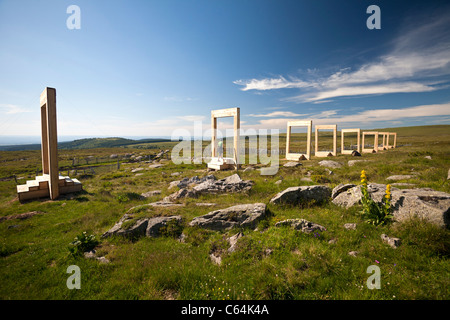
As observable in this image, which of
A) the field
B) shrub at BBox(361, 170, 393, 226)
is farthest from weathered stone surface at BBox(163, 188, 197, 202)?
shrub at BBox(361, 170, 393, 226)

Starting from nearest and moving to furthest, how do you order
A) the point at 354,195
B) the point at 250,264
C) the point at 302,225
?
the point at 250,264, the point at 302,225, the point at 354,195

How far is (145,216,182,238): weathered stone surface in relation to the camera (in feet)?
18.1

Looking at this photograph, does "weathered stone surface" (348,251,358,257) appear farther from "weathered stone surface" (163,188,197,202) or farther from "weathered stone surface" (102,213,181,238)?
"weathered stone surface" (163,188,197,202)

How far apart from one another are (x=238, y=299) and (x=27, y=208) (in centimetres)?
1078

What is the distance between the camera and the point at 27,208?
8531 millimetres

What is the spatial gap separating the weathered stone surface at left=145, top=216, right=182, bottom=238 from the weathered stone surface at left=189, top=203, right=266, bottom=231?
589mm

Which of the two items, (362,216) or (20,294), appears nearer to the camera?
(20,294)

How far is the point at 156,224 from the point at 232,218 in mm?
2346

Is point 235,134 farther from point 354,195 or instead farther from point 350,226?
point 350,226

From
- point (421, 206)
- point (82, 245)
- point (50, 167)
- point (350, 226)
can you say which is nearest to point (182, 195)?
point (82, 245)

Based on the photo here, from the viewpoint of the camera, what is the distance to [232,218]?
19.1 feet
